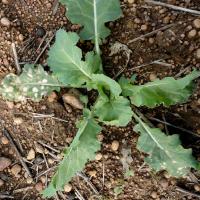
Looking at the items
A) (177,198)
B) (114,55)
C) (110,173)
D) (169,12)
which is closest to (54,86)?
(114,55)

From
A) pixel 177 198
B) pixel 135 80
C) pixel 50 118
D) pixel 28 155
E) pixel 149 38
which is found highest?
pixel 149 38

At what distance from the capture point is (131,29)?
266cm

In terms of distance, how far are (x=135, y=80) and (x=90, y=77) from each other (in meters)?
0.27

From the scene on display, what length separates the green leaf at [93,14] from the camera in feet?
8.41

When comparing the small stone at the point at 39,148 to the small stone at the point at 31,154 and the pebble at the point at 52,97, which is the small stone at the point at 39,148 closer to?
the small stone at the point at 31,154

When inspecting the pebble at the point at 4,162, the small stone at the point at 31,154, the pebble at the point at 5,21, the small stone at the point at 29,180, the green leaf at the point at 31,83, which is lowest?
the small stone at the point at 29,180

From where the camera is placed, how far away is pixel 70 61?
8.30ft

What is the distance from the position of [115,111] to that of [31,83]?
539mm

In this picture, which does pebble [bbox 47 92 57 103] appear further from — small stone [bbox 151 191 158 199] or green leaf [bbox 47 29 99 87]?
small stone [bbox 151 191 158 199]

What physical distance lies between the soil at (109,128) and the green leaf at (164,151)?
0.39 feet

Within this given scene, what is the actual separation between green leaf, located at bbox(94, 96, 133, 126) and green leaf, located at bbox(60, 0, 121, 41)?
38cm

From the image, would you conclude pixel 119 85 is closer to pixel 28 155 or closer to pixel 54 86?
pixel 54 86

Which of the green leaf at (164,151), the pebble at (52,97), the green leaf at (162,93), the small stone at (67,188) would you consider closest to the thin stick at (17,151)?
the small stone at (67,188)

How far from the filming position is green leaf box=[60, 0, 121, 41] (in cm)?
256
